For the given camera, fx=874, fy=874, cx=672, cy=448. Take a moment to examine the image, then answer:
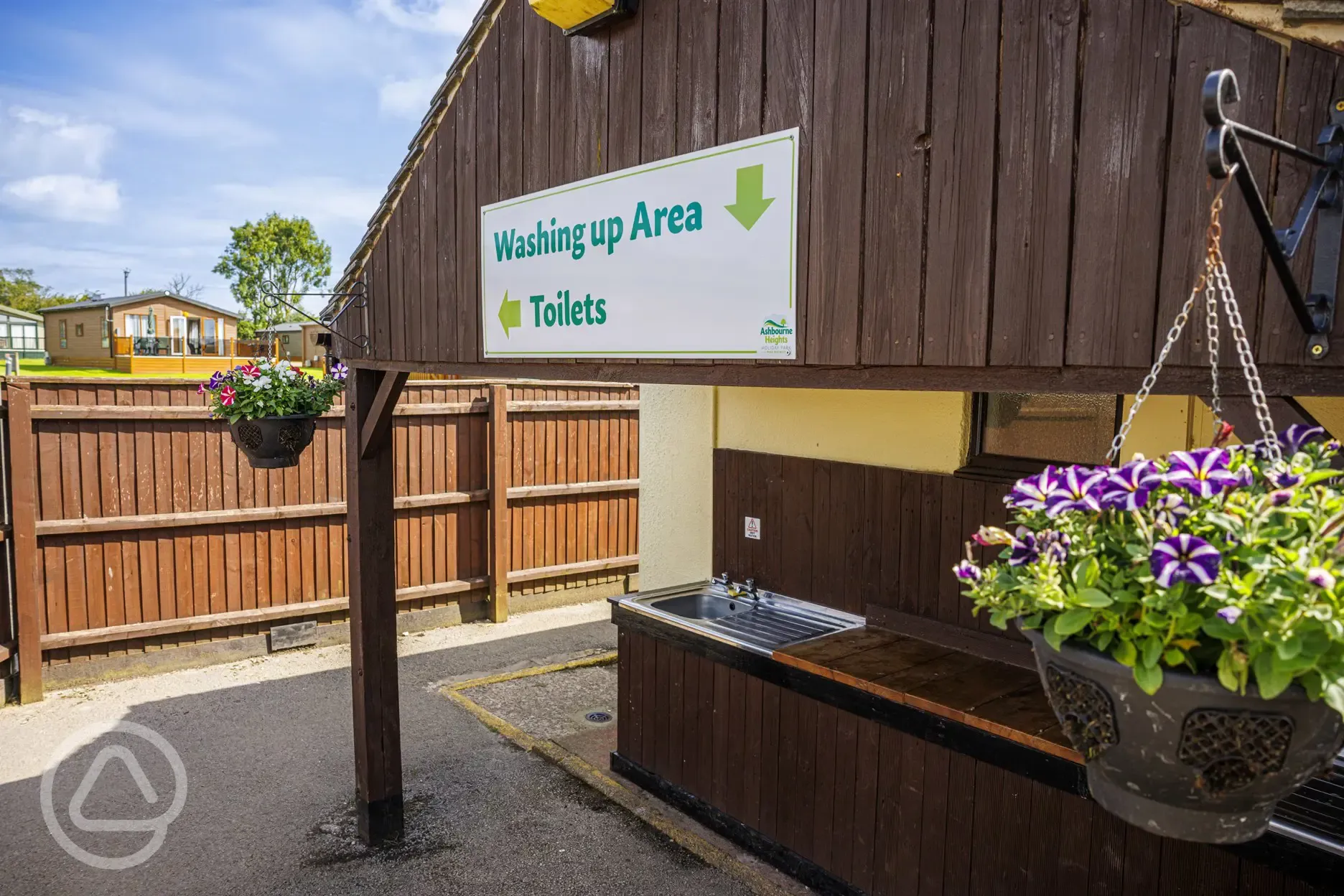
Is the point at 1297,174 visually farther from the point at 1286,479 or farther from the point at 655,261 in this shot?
the point at 655,261

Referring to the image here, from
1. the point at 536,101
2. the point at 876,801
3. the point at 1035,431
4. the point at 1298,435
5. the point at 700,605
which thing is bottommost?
the point at 876,801

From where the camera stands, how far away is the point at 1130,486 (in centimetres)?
128

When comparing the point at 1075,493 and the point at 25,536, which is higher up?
the point at 1075,493

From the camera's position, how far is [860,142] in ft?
8.04

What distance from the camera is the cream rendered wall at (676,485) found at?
583 centimetres

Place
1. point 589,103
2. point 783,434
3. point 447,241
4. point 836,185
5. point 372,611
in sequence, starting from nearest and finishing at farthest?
point 836,185
point 589,103
point 447,241
point 372,611
point 783,434

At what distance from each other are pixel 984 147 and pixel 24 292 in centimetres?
6487

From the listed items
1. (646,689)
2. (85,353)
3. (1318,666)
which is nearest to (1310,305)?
(1318,666)

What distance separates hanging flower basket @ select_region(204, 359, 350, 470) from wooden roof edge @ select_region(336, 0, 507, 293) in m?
0.58

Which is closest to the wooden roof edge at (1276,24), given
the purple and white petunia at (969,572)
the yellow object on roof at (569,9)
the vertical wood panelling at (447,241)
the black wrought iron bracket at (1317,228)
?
the black wrought iron bracket at (1317,228)

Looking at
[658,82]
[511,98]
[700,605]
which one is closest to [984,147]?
[658,82]

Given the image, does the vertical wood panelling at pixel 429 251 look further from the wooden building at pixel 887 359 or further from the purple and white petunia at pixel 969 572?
the purple and white petunia at pixel 969 572

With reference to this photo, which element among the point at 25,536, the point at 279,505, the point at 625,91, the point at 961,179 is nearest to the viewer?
the point at 961,179

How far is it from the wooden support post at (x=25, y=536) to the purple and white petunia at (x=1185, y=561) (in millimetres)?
7325
